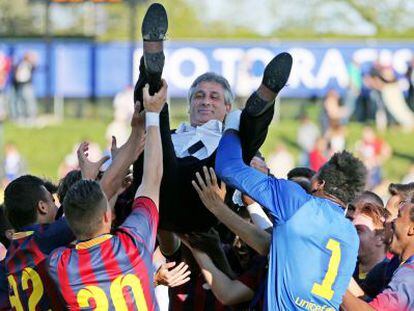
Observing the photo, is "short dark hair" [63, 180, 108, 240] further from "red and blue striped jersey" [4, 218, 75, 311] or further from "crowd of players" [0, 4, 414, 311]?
"red and blue striped jersey" [4, 218, 75, 311]

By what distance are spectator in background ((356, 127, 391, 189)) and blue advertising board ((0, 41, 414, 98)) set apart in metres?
3.29

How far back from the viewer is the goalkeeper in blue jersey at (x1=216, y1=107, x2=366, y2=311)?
5039 millimetres

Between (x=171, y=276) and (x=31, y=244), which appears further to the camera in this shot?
(x=171, y=276)

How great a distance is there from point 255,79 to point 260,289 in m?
18.6

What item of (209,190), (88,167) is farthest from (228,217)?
(88,167)

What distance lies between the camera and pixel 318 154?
19797mm

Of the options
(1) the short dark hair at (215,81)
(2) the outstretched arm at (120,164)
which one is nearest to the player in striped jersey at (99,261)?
(2) the outstretched arm at (120,164)

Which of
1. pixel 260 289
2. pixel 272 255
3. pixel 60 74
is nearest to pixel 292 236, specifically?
pixel 272 255

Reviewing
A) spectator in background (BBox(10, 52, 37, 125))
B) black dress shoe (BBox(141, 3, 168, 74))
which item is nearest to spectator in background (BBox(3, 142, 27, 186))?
spectator in background (BBox(10, 52, 37, 125))

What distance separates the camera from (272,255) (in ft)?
16.8

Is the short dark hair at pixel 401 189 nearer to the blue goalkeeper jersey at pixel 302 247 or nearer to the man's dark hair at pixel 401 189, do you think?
the man's dark hair at pixel 401 189

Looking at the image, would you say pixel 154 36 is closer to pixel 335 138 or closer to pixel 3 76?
pixel 335 138

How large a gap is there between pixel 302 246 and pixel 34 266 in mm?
1417

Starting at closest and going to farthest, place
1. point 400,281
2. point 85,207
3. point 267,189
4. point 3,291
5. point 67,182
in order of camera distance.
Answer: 1. point 85,207
2. point 267,189
3. point 400,281
4. point 3,291
5. point 67,182
